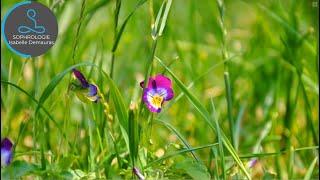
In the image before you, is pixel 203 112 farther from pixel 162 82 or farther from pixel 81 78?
pixel 81 78

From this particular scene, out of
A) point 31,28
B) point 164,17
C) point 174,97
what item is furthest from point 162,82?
point 174,97

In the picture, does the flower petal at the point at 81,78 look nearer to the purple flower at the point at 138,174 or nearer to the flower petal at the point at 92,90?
the flower petal at the point at 92,90

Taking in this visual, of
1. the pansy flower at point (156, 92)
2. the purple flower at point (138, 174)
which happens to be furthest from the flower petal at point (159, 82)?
the purple flower at point (138, 174)

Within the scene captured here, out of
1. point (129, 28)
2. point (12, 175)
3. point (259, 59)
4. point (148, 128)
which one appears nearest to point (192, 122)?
point (259, 59)

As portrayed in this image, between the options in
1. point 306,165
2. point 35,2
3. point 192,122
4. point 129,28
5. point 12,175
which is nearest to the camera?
point 12,175

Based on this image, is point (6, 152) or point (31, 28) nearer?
point (6, 152)

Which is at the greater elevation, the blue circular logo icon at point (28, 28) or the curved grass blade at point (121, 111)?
the blue circular logo icon at point (28, 28)

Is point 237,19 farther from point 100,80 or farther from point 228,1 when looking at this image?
point 100,80

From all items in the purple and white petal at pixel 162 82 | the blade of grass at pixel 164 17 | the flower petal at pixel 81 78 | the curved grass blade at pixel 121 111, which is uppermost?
the blade of grass at pixel 164 17
